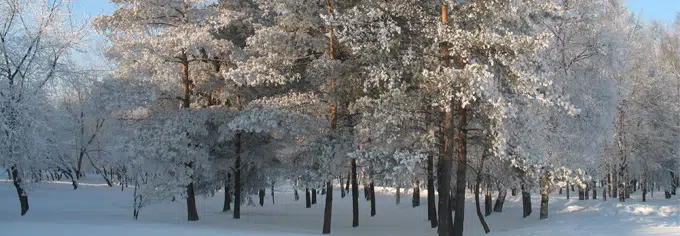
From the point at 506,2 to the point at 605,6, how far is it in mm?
9318

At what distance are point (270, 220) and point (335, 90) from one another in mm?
9471

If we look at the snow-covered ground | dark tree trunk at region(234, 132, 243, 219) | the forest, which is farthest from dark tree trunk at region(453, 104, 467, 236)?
dark tree trunk at region(234, 132, 243, 219)

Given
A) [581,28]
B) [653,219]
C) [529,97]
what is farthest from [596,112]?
[529,97]

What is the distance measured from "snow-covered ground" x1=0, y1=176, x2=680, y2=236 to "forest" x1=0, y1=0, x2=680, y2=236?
152 cm

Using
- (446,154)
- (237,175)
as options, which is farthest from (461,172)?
(237,175)

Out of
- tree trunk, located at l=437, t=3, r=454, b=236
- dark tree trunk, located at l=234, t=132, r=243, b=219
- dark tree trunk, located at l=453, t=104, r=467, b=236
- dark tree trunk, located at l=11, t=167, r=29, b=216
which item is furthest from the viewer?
dark tree trunk, located at l=234, t=132, r=243, b=219

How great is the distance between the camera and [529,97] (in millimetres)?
12086

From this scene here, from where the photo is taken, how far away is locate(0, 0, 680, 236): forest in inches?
512

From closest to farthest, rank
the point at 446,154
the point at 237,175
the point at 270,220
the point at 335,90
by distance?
1. the point at 446,154
2. the point at 335,90
3. the point at 237,175
4. the point at 270,220

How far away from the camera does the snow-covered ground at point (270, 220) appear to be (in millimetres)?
13344

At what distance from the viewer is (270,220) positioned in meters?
23.3

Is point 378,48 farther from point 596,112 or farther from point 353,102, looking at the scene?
point 596,112

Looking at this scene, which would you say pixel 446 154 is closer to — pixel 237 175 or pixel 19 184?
pixel 237 175

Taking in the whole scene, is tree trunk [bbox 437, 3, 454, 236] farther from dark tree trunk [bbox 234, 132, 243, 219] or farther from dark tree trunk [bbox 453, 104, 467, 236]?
dark tree trunk [bbox 234, 132, 243, 219]
